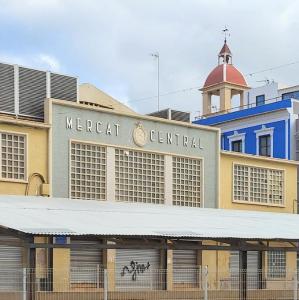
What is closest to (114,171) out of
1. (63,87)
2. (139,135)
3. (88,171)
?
(88,171)

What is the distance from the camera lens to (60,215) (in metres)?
21.3

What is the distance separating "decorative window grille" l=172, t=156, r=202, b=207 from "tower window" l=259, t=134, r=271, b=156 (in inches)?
464

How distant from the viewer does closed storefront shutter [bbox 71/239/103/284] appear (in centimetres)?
2392

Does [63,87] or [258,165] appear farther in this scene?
[258,165]

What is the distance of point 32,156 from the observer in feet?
80.9

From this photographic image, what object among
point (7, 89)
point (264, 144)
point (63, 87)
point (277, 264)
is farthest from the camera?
point (264, 144)

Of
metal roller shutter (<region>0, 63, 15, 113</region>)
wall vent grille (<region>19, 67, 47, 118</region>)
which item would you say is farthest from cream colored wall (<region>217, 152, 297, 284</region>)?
metal roller shutter (<region>0, 63, 15, 113</region>)

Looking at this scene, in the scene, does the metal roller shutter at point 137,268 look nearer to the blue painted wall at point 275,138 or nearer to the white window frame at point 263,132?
the blue painted wall at point 275,138

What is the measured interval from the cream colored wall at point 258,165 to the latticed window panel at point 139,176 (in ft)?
11.2

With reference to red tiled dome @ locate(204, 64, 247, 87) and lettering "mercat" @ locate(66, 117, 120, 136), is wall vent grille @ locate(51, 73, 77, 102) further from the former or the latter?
red tiled dome @ locate(204, 64, 247, 87)

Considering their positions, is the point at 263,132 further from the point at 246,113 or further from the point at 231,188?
the point at 231,188

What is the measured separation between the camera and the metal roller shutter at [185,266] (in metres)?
27.4

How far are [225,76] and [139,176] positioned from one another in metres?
22.8

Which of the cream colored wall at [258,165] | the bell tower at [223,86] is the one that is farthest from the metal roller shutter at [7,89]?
the bell tower at [223,86]
